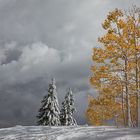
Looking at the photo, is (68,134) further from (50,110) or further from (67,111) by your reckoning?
(67,111)

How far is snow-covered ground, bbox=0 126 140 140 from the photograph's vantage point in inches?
539

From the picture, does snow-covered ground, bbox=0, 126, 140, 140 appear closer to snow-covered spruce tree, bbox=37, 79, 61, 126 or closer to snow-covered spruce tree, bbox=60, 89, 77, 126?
snow-covered spruce tree, bbox=37, 79, 61, 126

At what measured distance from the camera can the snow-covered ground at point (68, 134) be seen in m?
13.7

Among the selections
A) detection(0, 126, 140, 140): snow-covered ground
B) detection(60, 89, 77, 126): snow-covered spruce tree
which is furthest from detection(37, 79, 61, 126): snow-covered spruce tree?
detection(0, 126, 140, 140): snow-covered ground

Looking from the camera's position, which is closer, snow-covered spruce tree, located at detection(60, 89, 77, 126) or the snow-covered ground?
the snow-covered ground

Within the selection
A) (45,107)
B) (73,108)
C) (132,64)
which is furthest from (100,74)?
(73,108)

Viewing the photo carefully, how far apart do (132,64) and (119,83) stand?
183cm

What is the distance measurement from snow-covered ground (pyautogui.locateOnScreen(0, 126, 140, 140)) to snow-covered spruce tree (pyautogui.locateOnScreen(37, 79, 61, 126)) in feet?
105

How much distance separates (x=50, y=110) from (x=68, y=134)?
36.0 m

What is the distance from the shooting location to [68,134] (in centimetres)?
1512

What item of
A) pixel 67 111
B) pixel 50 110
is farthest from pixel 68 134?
pixel 67 111

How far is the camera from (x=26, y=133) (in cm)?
1669

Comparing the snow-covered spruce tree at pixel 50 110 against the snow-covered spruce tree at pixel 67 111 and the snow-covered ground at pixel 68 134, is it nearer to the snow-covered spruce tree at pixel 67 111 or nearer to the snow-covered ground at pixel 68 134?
the snow-covered spruce tree at pixel 67 111

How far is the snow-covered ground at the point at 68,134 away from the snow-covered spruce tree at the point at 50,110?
32.0 m
